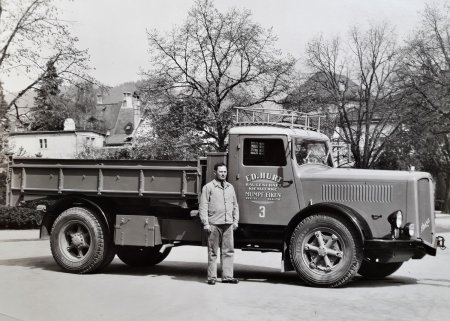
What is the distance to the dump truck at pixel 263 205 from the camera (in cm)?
907

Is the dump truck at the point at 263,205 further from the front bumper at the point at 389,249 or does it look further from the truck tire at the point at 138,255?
the truck tire at the point at 138,255

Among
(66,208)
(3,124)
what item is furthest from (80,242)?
(3,124)

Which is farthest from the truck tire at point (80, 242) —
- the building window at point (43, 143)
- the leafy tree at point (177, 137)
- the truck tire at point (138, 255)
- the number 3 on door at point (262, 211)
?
the building window at point (43, 143)

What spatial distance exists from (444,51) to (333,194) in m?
24.7

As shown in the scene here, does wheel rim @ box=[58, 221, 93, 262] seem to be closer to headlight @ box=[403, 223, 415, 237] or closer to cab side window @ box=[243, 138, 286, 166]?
cab side window @ box=[243, 138, 286, 166]

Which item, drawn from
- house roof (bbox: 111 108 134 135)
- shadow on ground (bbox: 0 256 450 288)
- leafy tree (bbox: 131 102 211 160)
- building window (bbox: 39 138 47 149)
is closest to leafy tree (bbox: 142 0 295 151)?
leafy tree (bbox: 131 102 211 160)

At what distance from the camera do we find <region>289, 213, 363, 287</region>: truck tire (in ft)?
29.1

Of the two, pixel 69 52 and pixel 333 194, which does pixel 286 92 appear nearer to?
pixel 69 52

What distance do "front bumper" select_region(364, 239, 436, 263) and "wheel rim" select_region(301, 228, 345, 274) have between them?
1.27 feet

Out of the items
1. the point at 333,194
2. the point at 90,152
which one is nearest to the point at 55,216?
the point at 333,194

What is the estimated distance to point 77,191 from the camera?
1055 cm

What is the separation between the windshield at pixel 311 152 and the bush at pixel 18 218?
16.2 metres

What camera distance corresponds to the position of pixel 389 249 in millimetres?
8805

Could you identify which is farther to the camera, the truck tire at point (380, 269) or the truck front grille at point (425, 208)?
the truck tire at point (380, 269)
